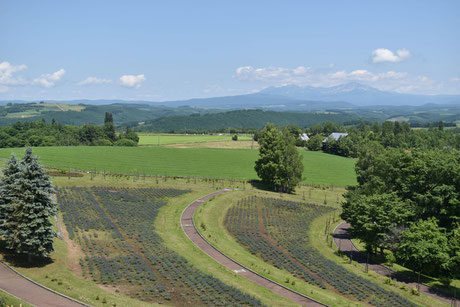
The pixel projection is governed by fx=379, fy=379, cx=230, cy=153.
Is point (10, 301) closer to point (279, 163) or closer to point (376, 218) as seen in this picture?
point (376, 218)

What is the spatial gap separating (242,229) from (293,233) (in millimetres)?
7433

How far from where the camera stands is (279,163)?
277ft

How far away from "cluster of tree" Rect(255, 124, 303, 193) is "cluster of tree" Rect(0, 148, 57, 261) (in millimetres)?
56276

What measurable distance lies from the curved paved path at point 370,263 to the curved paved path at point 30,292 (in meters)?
32.3

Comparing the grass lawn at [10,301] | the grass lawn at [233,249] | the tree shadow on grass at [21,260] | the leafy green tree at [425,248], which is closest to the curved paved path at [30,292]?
the grass lawn at [10,301]

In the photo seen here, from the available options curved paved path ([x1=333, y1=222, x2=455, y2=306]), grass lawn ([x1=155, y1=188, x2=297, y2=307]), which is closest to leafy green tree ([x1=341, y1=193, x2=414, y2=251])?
curved paved path ([x1=333, y1=222, x2=455, y2=306])

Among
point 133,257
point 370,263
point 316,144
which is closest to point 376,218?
point 370,263

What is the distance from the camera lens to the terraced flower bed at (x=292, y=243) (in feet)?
117

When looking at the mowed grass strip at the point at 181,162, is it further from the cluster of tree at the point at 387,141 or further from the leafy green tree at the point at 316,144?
the leafy green tree at the point at 316,144

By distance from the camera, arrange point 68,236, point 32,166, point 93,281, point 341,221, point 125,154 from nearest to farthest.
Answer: point 93,281 < point 32,166 < point 68,236 < point 341,221 < point 125,154

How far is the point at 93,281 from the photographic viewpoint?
3152cm

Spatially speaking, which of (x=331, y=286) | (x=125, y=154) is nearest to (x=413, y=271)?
(x=331, y=286)

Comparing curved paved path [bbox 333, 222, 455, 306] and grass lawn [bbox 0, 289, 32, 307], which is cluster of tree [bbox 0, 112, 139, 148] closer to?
curved paved path [bbox 333, 222, 455, 306]

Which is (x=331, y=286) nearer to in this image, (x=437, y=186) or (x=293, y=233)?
(x=293, y=233)
